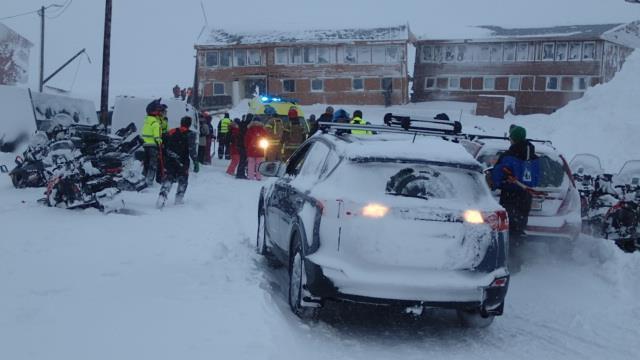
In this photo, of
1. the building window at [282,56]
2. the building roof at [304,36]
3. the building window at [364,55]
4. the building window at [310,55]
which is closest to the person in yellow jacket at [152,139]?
the building roof at [304,36]

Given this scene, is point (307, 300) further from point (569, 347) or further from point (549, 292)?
point (549, 292)

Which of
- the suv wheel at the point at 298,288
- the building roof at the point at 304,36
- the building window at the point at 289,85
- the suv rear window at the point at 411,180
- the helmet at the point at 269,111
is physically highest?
the building roof at the point at 304,36

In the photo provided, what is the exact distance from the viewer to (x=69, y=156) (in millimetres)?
12031

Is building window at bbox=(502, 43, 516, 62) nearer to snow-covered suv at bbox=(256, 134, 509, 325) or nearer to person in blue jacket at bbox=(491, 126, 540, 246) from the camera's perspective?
person in blue jacket at bbox=(491, 126, 540, 246)

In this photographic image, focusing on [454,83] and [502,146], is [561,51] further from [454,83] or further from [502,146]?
[502,146]

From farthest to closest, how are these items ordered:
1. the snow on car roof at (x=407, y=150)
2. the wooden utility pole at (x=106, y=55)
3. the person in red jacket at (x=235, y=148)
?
the wooden utility pole at (x=106, y=55) → the person in red jacket at (x=235, y=148) → the snow on car roof at (x=407, y=150)

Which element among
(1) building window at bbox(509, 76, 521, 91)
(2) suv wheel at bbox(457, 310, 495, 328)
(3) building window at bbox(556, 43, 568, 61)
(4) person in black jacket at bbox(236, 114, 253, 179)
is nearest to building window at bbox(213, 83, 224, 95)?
(1) building window at bbox(509, 76, 521, 91)

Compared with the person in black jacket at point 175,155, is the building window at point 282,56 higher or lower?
higher

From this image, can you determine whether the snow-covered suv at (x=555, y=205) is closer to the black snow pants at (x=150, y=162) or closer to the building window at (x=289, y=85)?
the black snow pants at (x=150, y=162)

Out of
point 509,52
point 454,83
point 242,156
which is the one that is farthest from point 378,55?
point 242,156

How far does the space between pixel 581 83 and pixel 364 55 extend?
16954 millimetres

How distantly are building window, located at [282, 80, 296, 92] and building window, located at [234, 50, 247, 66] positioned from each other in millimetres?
A: 3714

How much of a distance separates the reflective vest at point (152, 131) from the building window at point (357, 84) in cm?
4189

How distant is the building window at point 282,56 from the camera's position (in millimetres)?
56281
